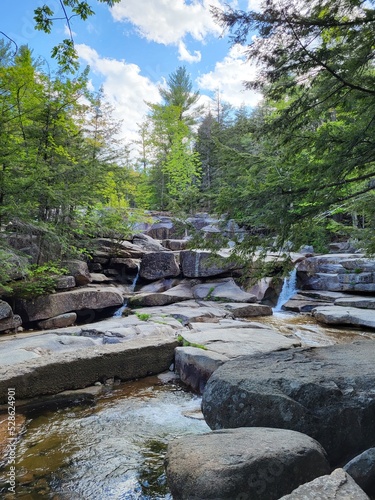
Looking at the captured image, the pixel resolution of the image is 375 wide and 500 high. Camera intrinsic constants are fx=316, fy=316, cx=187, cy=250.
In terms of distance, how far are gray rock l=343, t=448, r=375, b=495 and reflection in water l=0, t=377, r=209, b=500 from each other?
5.11ft

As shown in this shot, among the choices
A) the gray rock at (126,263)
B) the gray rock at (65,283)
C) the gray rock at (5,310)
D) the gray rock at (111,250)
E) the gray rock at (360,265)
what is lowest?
the gray rock at (5,310)

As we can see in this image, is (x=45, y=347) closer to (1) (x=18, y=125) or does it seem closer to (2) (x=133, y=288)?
(1) (x=18, y=125)

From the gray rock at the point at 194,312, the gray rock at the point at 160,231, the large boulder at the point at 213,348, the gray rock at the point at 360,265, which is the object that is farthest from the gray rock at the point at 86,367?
the gray rock at the point at 160,231

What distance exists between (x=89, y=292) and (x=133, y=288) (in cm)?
367

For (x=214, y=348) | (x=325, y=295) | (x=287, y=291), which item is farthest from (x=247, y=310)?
(x=214, y=348)

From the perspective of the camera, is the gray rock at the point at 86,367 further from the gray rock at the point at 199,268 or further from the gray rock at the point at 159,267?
the gray rock at the point at 159,267

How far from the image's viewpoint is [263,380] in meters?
3.20

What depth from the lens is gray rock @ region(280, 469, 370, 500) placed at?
65.7 inches

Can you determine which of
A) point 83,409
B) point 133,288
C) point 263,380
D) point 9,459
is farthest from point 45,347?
point 133,288

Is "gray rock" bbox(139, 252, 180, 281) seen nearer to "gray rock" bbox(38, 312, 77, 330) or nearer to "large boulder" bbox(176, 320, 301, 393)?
"gray rock" bbox(38, 312, 77, 330)

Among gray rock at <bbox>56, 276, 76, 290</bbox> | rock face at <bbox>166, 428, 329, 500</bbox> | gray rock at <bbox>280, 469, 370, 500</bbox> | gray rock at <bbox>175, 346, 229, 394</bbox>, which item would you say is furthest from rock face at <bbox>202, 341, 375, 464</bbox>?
gray rock at <bbox>56, 276, 76, 290</bbox>

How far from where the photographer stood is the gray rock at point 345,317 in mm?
8872

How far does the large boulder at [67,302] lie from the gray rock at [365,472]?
8.95 metres

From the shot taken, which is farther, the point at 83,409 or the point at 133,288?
the point at 133,288
